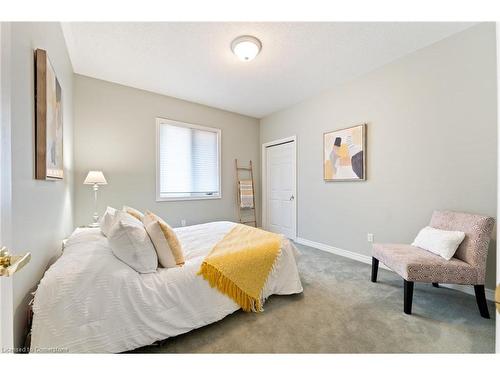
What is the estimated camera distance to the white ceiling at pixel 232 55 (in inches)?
77.1

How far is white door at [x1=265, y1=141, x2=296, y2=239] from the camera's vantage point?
154 inches

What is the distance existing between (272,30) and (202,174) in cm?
258

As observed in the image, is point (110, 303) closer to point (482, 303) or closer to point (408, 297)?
point (408, 297)

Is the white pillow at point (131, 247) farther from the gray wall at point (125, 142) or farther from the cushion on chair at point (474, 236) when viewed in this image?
the cushion on chair at point (474, 236)

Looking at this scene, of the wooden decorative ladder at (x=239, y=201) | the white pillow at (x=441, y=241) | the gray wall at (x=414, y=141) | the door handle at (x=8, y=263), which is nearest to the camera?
the door handle at (x=8, y=263)

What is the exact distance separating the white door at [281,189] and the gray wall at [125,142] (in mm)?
1193

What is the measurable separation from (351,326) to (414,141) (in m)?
2.09

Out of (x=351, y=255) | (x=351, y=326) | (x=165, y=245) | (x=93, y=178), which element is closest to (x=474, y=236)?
(x=351, y=326)

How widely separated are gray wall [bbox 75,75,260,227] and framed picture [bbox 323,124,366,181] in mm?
2115

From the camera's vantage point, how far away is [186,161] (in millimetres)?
3732

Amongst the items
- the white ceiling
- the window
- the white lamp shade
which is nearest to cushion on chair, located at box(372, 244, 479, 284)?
the white ceiling

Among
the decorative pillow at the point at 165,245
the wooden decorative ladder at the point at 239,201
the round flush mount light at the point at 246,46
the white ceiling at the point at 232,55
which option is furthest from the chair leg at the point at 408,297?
the wooden decorative ladder at the point at 239,201

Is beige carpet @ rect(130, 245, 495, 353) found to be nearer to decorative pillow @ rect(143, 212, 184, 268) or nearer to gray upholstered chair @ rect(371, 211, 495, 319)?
gray upholstered chair @ rect(371, 211, 495, 319)
